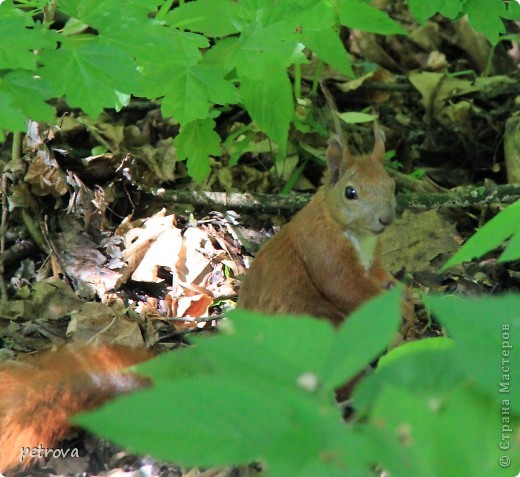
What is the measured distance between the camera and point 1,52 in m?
2.14

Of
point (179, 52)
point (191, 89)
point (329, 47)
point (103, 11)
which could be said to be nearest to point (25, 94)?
point (103, 11)

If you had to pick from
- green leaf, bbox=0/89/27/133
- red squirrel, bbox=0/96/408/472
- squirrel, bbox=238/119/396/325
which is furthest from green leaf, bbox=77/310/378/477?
squirrel, bbox=238/119/396/325

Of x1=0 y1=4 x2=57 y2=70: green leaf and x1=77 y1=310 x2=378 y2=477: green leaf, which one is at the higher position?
x1=77 y1=310 x2=378 y2=477: green leaf

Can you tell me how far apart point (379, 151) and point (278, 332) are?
2815mm

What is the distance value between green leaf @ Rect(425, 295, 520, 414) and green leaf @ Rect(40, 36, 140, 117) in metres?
1.61

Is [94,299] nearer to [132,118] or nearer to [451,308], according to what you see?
[132,118]

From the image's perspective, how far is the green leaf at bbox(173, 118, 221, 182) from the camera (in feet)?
13.0

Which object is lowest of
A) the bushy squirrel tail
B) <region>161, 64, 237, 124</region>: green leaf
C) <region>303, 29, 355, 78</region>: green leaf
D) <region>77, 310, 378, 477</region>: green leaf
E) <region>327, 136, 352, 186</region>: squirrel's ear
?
the bushy squirrel tail

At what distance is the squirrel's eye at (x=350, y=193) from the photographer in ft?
11.3

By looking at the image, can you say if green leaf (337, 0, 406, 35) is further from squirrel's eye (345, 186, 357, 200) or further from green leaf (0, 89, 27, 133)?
green leaf (0, 89, 27, 133)

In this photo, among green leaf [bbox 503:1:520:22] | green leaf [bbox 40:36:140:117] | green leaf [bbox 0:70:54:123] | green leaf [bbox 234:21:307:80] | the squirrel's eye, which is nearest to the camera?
green leaf [bbox 0:70:54:123]

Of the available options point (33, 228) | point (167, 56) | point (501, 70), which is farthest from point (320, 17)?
point (501, 70)

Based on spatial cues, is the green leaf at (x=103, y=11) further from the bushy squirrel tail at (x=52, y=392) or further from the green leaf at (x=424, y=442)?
the green leaf at (x=424, y=442)

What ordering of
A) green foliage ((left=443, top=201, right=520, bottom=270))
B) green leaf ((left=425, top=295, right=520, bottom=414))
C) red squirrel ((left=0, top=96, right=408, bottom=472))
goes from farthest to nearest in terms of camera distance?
red squirrel ((left=0, top=96, right=408, bottom=472)) < green foliage ((left=443, top=201, right=520, bottom=270)) < green leaf ((left=425, top=295, right=520, bottom=414))
